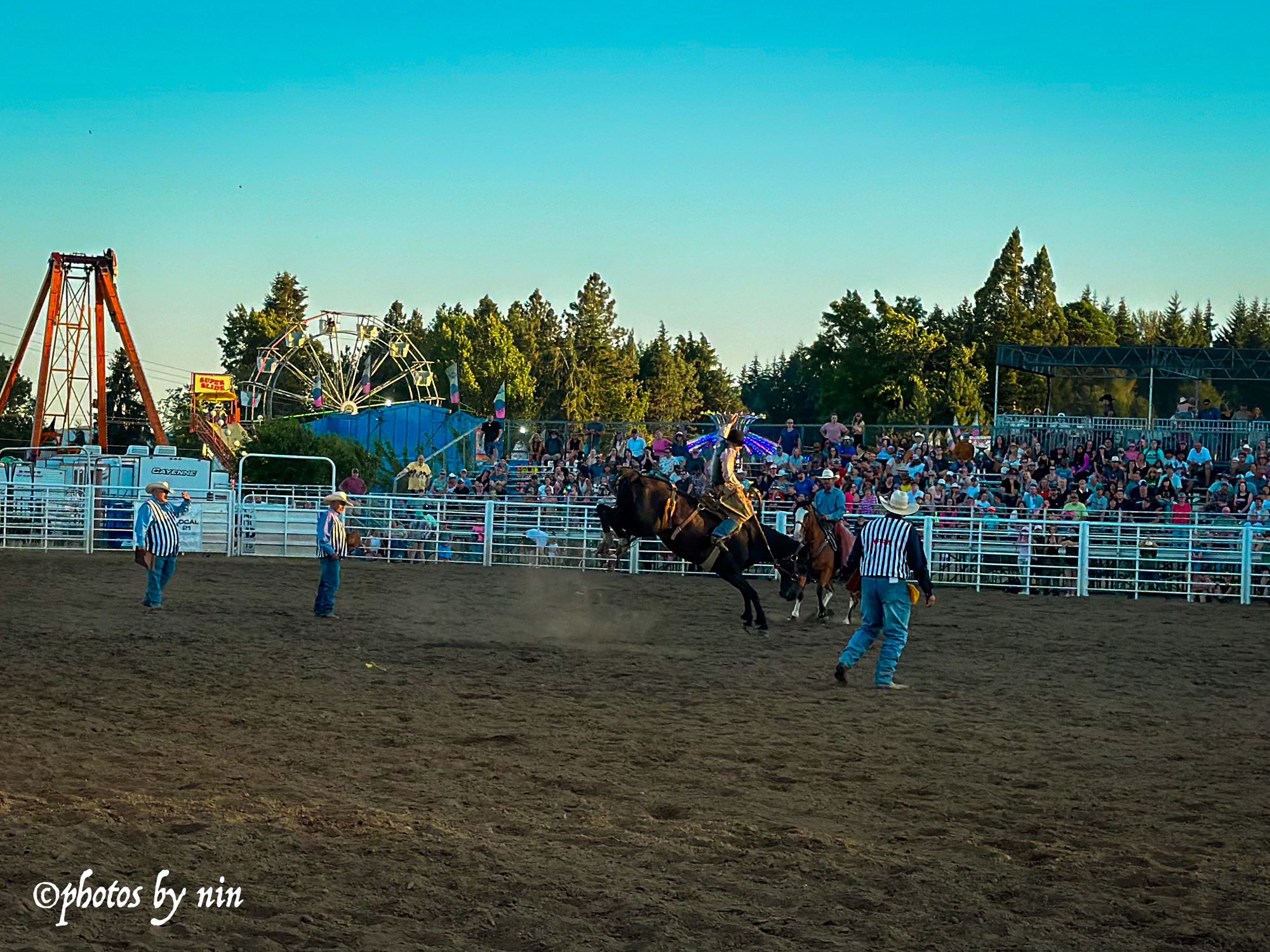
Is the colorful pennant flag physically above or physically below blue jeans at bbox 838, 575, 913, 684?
above

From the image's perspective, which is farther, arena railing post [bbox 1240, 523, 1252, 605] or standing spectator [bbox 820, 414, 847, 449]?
standing spectator [bbox 820, 414, 847, 449]

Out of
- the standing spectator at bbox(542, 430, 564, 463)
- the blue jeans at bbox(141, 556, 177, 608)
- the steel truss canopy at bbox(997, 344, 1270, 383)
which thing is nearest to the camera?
the blue jeans at bbox(141, 556, 177, 608)

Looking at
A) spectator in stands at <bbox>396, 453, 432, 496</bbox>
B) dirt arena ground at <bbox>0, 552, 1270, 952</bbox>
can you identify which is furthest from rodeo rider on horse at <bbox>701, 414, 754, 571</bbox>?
spectator in stands at <bbox>396, 453, 432, 496</bbox>

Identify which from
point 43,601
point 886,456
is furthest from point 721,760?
point 886,456

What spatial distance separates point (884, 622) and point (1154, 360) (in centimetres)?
2404

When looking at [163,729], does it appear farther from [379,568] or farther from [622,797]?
[379,568]

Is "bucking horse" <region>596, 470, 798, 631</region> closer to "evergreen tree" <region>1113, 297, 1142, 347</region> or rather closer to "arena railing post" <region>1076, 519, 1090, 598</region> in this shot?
"arena railing post" <region>1076, 519, 1090, 598</region>

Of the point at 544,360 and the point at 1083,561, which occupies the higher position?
the point at 544,360

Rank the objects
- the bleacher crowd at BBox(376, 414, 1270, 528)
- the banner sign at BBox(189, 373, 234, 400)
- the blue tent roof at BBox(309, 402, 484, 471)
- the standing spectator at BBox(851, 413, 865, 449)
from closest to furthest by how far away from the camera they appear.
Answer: the bleacher crowd at BBox(376, 414, 1270, 528), the standing spectator at BBox(851, 413, 865, 449), the blue tent roof at BBox(309, 402, 484, 471), the banner sign at BBox(189, 373, 234, 400)

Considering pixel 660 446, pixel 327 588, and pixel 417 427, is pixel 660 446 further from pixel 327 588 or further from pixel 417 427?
pixel 327 588

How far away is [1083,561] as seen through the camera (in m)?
20.6

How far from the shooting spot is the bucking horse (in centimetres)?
1463

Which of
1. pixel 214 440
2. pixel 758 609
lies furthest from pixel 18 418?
pixel 758 609

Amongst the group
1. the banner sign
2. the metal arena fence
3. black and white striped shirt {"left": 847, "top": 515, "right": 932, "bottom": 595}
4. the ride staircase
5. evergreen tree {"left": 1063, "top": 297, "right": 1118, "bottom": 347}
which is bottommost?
Answer: the metal arena fence
